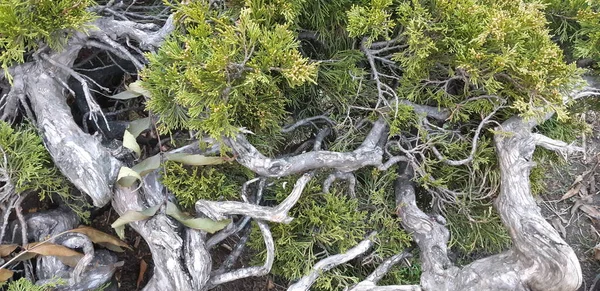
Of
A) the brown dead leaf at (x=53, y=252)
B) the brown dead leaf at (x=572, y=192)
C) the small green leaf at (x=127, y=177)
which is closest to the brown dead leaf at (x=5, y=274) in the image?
the brown dead leaf at (x=53, y=252)

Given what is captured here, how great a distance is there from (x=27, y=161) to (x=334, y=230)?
36.2 inches

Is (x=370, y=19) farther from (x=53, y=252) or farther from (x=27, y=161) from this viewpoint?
(x=53, y=252)

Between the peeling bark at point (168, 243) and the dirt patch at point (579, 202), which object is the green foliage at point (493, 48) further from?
the dirt patch at point (579, 202)

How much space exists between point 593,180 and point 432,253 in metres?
1.65

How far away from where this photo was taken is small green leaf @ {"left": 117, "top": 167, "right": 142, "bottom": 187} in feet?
4.20

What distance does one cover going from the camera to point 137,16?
5.10 ft

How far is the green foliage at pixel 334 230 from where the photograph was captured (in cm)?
145

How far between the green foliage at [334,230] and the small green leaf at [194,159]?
0.25m

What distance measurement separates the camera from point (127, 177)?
1321mm

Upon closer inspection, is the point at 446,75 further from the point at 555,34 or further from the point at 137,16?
the point at 137,16

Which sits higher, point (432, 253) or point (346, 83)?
point (346, 83)

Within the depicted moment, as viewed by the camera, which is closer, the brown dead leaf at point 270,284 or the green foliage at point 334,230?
the green foliage at point 334,230

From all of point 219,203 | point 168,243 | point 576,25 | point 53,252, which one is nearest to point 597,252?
point 576,25

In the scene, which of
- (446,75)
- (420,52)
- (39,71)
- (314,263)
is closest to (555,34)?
(446,75)
